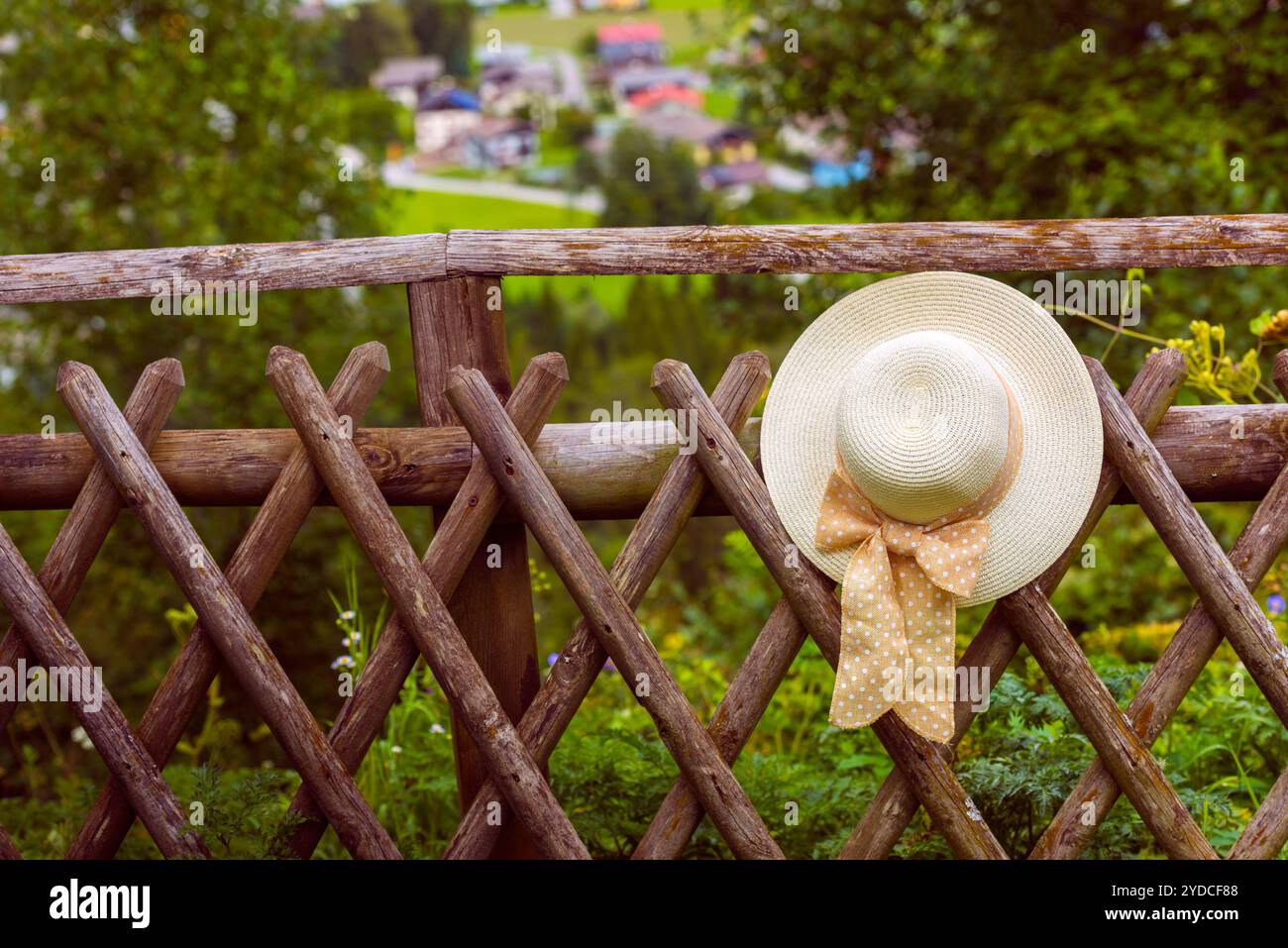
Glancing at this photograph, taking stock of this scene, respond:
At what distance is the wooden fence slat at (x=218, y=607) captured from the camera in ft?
8.45

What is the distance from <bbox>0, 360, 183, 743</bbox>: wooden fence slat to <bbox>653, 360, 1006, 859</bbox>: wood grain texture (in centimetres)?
103

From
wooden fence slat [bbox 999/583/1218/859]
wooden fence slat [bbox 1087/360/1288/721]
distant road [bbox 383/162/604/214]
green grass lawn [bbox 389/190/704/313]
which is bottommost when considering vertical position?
green grass lawn [bbox 389/190/704/313]

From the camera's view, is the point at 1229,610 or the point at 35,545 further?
the point at 35,545

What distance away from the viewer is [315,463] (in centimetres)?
258

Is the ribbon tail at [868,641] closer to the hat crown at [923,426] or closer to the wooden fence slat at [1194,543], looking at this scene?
the hat crown at [923,426]

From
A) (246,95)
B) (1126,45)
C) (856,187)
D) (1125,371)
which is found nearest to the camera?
(1125,371)

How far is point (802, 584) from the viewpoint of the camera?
250 cm

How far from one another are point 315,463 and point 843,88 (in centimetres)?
523

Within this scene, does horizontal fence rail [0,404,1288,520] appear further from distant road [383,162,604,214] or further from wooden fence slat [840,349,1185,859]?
distant road [383,162,604,214]

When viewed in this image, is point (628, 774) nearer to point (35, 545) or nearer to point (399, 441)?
point (399, 441)

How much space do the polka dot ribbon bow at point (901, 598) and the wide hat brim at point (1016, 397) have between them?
0.04m

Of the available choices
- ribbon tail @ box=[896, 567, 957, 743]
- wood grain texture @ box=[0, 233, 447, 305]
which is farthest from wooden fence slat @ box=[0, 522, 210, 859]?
ribbon tail @ box=[896, 567, 957, 743]

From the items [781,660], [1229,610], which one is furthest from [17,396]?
[1229,610]

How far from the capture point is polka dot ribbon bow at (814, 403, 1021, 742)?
→ 2.41m
